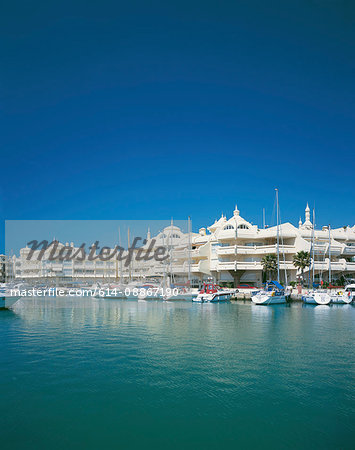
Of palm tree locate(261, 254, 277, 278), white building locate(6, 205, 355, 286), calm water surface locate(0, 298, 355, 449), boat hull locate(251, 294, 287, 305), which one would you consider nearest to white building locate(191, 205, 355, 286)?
white building locate(6, 205, 355, 286)

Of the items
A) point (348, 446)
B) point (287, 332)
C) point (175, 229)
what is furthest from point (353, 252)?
point (348, 446)

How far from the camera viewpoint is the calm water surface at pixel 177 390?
37.4ft

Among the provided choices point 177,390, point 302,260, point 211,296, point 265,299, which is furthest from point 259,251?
point 177,390

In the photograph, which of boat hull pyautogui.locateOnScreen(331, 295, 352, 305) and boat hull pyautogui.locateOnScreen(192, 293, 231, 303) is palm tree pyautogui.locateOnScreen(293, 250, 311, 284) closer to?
boat hull pyautogui.locateOnScreen(331, 295, 352, 305)

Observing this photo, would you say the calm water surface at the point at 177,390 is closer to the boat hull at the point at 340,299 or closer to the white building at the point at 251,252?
the boat hull at the point at 340,299

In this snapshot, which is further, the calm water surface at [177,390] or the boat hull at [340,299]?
the boat hull at [340,299]

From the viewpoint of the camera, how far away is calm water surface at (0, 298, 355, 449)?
11.4 m

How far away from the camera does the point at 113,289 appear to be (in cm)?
7606

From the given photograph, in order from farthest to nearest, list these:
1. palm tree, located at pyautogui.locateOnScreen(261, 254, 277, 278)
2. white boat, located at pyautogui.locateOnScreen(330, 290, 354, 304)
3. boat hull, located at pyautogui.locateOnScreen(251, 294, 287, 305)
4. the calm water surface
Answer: palm tree, located at pyautogui.locateOnScreen(261, 254, 277, 278) < white boat, located at pyautogui.locateOnScreen(330, 290, 354, 304) < boat hull, located at pyautogui.locateOnScreen(251, 294, 287, 305) < the calm water surface

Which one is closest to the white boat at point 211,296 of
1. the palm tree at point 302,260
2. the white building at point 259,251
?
the white building at point 259,251

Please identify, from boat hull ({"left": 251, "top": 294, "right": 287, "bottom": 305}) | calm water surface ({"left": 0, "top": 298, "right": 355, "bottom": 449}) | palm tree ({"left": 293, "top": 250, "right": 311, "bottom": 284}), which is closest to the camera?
calm water surface ({"left": 0, "top": 298, "right": 355, "bottom": 449})

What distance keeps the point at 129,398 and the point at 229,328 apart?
18.4 meters

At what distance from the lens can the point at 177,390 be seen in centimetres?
1523

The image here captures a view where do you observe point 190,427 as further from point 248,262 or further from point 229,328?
point 248,262
